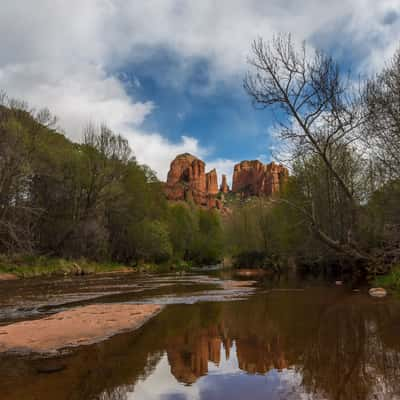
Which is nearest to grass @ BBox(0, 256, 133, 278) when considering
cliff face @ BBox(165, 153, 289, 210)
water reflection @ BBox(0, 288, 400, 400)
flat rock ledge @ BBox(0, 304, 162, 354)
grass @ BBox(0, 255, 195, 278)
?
grass @ BBox(0, 255, 195, 278)

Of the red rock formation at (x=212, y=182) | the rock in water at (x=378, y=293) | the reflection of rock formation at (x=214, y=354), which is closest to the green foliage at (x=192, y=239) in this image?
the rock in water at (x=378, y=293)

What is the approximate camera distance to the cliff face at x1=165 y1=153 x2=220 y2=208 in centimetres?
17080

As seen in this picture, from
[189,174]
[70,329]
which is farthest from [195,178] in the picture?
[70,329]

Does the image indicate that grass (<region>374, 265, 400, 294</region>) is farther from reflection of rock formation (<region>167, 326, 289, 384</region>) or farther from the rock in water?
reflection of rock formation (<region>167, 326, 289, 384</region>)

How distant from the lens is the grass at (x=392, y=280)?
736 inches

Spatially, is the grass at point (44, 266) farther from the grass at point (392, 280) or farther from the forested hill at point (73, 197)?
the grass at point (392, 280)

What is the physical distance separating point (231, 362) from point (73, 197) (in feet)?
129

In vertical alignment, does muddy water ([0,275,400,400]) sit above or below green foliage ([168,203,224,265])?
below

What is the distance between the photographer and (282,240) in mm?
42406

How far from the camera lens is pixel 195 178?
583 feet

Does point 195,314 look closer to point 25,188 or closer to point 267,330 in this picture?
point 267,330

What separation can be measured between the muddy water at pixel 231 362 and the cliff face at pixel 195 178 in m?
156

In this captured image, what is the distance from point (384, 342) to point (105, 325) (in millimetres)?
6773

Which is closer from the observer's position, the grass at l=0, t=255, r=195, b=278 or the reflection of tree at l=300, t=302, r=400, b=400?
the reflection of tree at l=300, t=302, r=400, b=400
